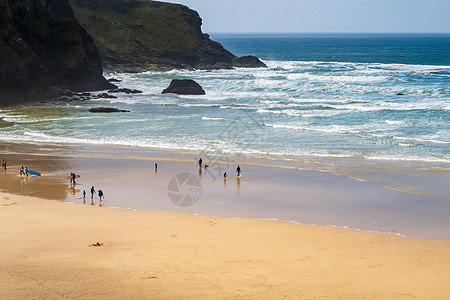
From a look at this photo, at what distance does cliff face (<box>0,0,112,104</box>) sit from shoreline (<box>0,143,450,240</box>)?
26331mm

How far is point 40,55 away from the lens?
6250cm

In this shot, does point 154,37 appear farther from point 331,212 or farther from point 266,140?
point 331,212

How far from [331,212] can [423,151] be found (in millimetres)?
13498

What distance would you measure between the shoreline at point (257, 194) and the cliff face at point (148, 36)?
216 ft

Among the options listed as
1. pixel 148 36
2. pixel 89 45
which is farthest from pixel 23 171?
pixel 148 36

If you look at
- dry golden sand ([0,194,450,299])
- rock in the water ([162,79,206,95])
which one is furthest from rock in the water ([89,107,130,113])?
dry golden sand ([0,194,450,299])

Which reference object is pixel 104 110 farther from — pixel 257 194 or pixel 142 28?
pixel 142 28

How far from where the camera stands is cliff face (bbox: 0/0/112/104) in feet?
184

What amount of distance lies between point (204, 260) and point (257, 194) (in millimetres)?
9182

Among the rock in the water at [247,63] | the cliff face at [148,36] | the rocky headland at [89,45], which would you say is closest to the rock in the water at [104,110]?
the rocky headland at [89,45]

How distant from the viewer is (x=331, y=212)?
22078 mm

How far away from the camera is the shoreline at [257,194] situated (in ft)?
69.3

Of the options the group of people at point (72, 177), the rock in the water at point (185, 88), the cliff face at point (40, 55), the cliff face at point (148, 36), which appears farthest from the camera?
the cliff face at point (148, 36)

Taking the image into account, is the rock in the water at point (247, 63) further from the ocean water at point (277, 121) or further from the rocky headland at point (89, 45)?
the ocean water at point (277, 121)
